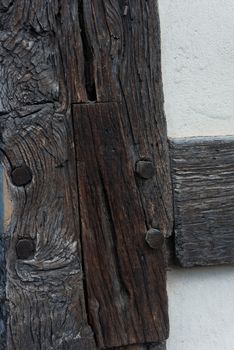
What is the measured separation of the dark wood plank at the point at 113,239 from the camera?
92cm

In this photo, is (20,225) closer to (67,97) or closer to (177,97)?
(67,97)

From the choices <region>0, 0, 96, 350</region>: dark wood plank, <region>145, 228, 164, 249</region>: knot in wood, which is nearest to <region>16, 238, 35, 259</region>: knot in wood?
<region>0, 0, 96, 350</region>: dark wood plank

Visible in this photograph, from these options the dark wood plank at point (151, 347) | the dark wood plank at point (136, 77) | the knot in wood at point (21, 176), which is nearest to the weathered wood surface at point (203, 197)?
the dark wood plank at point (136, 77)

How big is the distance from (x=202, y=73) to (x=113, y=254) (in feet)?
1.29

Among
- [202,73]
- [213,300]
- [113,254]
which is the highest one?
[202,73]

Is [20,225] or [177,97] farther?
[177,97]

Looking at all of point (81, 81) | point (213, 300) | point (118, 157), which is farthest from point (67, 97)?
point (213, 300)

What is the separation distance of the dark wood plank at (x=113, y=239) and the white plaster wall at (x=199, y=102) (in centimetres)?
8

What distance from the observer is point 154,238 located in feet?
3.10

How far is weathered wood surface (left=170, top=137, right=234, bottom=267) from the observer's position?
97cm

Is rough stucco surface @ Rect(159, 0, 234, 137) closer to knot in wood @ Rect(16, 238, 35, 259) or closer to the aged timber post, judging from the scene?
the aged timber post

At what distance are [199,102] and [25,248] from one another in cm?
44

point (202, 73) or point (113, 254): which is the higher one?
point (202, 73)

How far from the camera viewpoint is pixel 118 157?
0.93 metres
